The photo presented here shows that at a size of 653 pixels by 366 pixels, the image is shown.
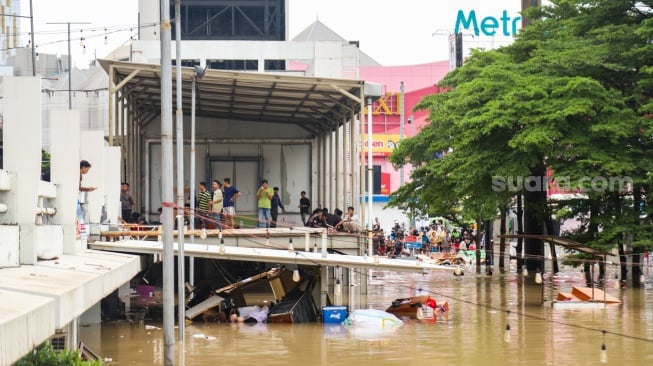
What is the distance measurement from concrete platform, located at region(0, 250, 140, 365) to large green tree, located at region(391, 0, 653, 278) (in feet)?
62.3

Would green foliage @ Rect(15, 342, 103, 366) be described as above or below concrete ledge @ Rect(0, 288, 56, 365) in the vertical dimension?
below

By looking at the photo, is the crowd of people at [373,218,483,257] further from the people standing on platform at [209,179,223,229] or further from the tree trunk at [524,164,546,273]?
the people standing on platform at [209,179,223,229]

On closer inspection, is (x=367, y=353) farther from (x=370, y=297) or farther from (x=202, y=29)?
(x=202, y=29)

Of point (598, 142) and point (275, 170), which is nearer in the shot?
point (598, 142)

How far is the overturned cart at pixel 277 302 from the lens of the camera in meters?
27.8

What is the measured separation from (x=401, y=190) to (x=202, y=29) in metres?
32.4

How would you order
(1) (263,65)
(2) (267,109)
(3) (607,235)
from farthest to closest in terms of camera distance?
(1) (263,65)
(2) (267,109)
(3) (607,235)

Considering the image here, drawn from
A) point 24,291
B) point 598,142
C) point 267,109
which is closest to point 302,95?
point 267,109

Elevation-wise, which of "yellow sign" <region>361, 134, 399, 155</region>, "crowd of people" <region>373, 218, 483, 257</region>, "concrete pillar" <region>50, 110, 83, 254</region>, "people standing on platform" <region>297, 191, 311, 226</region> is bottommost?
"crowd of people" <region>373, 218, 483, 257</region>

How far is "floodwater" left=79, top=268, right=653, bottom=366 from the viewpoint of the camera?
2200cm

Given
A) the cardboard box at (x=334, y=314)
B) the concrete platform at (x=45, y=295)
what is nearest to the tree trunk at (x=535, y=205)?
the cardboard box at (x=334, y=314)

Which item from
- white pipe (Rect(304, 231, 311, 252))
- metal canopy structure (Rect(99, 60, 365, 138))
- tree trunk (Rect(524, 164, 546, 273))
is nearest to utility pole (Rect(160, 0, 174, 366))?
white pipe (Rect(304, 231, 311, 252))

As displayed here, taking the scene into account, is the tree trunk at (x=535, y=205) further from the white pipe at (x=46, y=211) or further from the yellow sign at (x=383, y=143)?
the yellow sign at (x=383, y=143)

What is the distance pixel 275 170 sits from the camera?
4319cm
